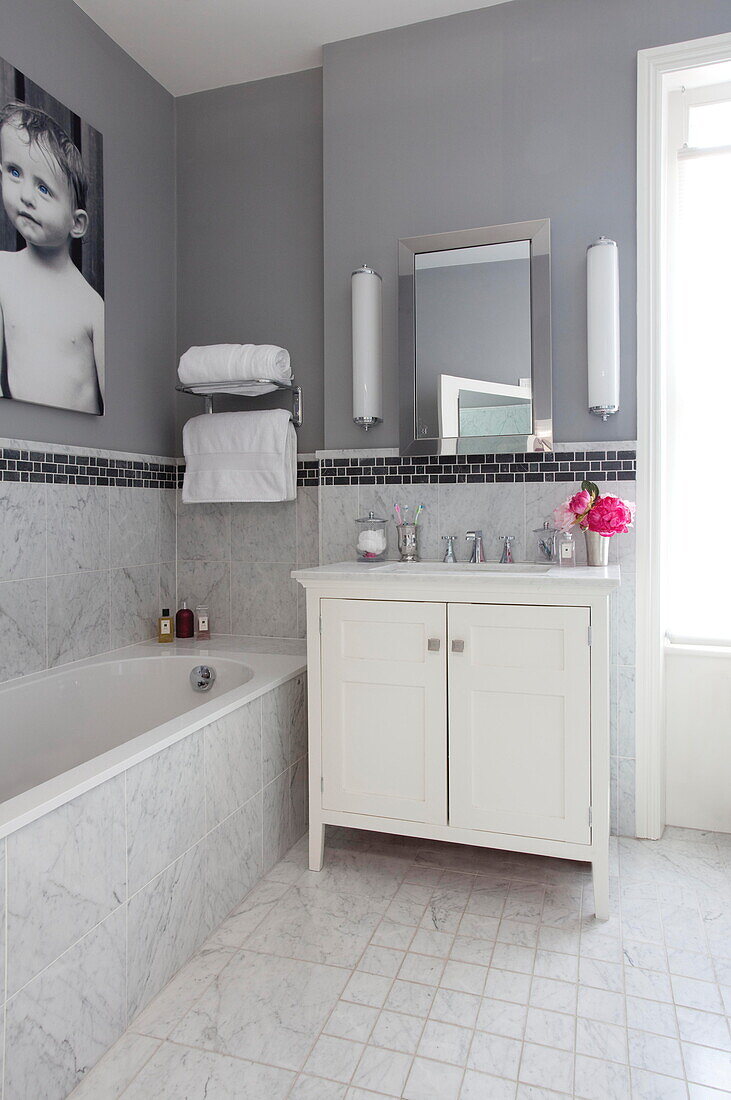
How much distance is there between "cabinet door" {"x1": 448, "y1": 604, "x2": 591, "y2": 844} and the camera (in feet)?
6.07

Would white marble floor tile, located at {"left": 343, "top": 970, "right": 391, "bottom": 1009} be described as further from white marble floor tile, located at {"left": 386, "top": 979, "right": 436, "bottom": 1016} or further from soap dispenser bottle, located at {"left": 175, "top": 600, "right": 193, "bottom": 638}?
soap dispenser bottle, located at {"left": 175, "top": 600, "right": 193, "bottom": 638}

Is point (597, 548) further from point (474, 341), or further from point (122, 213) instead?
point (122, 213)

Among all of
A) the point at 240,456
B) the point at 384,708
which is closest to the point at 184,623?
the point at 240,456

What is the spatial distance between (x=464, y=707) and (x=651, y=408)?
110 cm

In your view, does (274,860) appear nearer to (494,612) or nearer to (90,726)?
(90,726)

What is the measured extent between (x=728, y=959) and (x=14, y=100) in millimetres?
2971

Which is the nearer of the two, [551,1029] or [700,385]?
[551,1029]

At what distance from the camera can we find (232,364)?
8.37ft

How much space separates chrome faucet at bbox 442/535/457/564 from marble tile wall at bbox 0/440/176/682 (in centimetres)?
116

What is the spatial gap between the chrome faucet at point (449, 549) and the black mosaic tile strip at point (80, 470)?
1190 millimetres

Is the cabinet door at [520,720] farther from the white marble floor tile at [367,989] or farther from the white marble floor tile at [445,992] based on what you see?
the white marble floor tile at [367,989]

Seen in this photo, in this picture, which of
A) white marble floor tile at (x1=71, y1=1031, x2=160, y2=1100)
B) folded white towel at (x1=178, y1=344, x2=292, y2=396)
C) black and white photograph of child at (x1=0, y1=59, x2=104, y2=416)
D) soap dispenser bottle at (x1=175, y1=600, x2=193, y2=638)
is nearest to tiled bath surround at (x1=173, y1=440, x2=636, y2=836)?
soap dispenser bottle at (x1=175, y1=600, x2=193, y2=638)

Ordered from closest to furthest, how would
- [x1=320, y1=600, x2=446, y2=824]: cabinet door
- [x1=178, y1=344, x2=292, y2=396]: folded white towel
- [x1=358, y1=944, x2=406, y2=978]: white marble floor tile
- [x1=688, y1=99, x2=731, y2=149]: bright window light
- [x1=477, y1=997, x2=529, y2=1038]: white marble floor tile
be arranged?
[x1=477, y1=997, x2=529, y2=1038]: white marble floor tile
[x1=358, y1=944, x2=406, y2=978]: white marble floor tile
[x1=320, y1=600, x2=446, y2=824]: cabinet door
[x1=688, y1=99, x2=731, y2=149]: bright window light
[x1=178, y1=344, x2=292, y2=396]: folded white towel

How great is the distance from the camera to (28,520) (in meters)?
2.22
